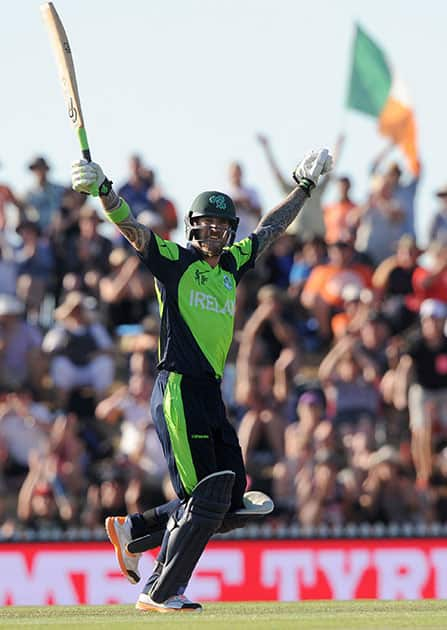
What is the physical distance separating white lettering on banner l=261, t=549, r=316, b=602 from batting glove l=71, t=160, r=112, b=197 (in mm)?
4630

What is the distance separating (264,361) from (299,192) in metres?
5.92

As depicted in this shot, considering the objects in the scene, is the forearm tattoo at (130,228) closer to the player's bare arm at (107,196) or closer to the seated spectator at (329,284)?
the player's bare arm at (107,196)

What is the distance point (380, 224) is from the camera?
58.2 feet

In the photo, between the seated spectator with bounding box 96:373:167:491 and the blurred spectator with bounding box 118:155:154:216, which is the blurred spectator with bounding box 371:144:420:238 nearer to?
the blurred spectator with bounding box 118:155:154:216

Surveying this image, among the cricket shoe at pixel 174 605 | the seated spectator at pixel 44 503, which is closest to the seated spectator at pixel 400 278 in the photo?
the seated spectator at pixel 44 503

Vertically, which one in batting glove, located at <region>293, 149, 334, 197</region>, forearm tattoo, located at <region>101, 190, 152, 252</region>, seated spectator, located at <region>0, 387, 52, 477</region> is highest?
batting glove, located at <region>293, 149, 334, 197</region>

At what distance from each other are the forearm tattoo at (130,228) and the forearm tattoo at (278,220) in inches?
37.9

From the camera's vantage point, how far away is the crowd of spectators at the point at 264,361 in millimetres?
14328

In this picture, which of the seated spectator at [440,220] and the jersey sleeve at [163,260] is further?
the seated spectator at [440,220]

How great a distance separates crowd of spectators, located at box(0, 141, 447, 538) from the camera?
14328mm

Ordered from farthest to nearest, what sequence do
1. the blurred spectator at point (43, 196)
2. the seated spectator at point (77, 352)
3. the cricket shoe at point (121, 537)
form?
the blurred spectator at point (43, 196), the seated spectator at point (77, 352), the cricket shoe at point (121, 537)

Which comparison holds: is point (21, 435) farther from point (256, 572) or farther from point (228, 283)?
point (228, 283)

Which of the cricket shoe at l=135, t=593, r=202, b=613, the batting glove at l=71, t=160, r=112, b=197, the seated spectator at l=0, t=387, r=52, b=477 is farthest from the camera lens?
Answer: the seated spectator at l=0, t=387, r=52, b=477

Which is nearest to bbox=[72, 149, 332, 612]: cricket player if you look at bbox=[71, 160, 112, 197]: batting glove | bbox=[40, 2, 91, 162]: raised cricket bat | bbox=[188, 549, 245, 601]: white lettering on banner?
bbox=[71, 160, 112, 197]: batting glove
